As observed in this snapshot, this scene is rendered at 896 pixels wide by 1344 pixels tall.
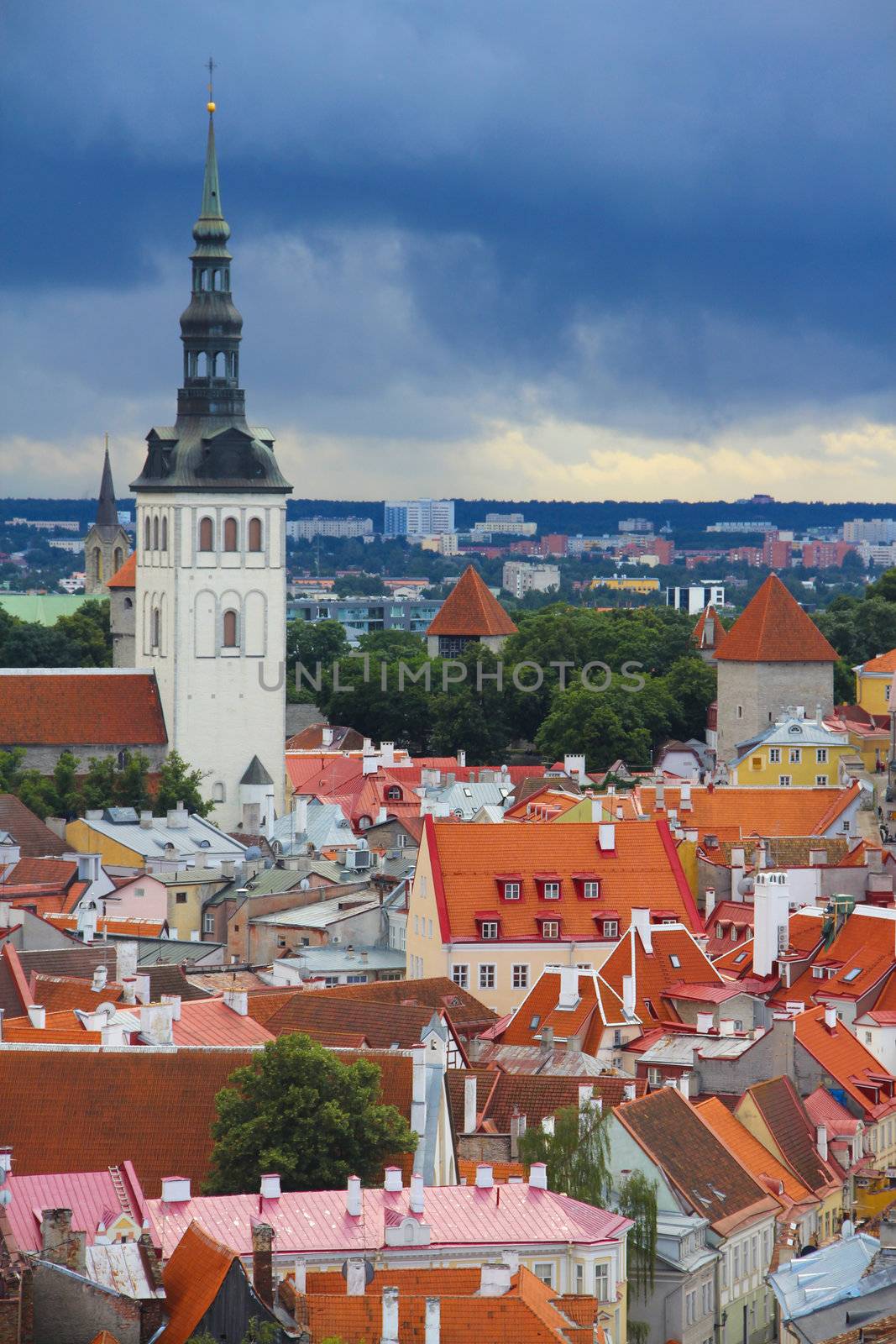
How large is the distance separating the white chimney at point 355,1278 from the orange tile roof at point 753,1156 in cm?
1222

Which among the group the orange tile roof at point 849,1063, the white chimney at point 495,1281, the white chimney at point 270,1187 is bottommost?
the orange tile roof at point 849,1063

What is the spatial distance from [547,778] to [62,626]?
160 ft

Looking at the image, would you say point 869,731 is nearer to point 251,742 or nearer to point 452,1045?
point 251,742

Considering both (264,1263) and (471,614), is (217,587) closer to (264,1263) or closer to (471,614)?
(471,614)

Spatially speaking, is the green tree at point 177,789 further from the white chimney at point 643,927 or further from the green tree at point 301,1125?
the green tree at point 301,1125

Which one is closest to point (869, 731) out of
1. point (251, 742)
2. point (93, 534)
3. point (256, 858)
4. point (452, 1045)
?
point (251, 742)

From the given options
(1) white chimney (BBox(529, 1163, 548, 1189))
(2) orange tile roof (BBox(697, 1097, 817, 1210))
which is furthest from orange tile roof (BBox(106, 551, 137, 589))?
(1) white chimney (BBox(529, 1163, 548, 1189))

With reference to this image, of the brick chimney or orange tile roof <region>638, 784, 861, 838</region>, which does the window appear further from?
the brick chimney

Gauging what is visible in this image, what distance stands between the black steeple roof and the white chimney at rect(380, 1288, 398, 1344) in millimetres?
69073

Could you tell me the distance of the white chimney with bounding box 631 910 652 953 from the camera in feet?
177

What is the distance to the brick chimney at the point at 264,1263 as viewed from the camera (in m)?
27.8

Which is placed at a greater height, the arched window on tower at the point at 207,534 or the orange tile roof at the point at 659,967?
the arched window on tower at the point at 207,534

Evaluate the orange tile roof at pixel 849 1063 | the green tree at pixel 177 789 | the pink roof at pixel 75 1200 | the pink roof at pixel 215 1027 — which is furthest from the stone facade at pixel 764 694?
the pink roof at pixel 75 1200

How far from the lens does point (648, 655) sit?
125 meters
